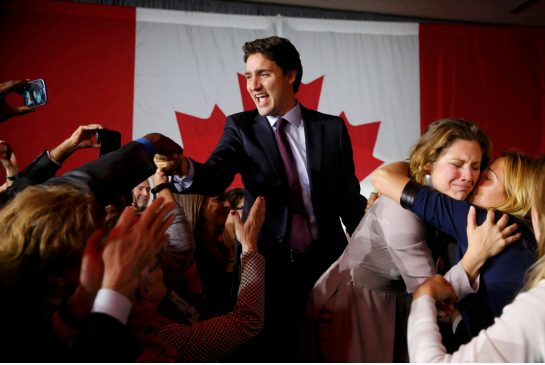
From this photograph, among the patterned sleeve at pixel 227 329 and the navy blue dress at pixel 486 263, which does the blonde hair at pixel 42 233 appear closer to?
the patterned sleeve at pixel 227 329

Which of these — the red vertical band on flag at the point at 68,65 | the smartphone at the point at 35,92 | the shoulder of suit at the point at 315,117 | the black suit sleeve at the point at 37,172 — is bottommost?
the black suit sleeve at the point at 37,172

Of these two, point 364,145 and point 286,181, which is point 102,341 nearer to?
point 286,181

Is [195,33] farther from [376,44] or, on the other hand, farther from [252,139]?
[252,139]

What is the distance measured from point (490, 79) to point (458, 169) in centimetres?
323

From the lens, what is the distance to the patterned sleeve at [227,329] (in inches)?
39.7

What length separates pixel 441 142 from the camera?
4.41 feet

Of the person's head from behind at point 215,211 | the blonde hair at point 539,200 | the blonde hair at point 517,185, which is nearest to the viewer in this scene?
the blonde hair at point 539,200

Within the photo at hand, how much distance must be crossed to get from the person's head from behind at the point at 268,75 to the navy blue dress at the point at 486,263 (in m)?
0.62

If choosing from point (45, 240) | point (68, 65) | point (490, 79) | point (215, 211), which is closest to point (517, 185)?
point (45, 240)

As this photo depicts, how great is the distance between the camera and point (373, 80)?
12.7 feet

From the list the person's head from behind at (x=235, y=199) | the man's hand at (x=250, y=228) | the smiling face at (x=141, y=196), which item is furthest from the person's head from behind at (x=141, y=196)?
the man's hand at (x=250, y=228)

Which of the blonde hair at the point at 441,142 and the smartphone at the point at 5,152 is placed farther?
the smartphone at the point at 5,152

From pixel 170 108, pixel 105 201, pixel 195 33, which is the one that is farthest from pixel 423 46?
pixel 105 201

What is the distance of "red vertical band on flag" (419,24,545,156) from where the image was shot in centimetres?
403
